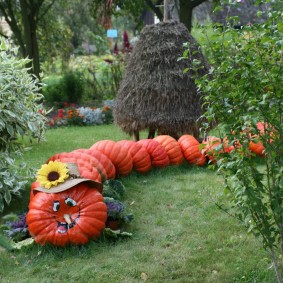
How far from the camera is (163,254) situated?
4.07 m

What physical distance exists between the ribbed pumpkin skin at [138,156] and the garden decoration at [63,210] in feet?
7.01

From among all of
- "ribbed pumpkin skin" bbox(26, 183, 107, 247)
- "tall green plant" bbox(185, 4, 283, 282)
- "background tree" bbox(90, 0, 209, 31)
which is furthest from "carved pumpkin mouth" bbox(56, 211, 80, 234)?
"background tree" bbox(90, 0, 209, 31)

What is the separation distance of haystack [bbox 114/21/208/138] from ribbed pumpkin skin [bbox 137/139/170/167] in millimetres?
802

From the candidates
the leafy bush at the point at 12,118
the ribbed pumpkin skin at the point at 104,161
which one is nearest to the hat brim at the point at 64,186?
the leafy bush at the point at 12,118

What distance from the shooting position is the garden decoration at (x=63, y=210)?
14.0 ft

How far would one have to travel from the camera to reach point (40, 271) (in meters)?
3.90

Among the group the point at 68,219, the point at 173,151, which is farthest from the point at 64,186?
the point at 173,151

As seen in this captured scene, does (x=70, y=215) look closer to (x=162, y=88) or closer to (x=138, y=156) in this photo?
(x=138, y=156)

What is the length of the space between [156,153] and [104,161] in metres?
1.15

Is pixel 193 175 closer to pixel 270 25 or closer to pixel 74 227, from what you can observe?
pixel 74 227

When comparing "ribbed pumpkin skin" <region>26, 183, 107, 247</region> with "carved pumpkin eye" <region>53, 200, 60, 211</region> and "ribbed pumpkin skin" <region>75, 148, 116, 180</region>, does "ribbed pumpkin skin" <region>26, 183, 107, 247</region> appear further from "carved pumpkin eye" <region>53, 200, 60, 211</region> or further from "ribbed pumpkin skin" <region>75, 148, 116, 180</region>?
"ribbed pumpkin skin" <region>75, 148, 116, 180</region>

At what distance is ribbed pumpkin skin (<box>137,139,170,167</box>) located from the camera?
6.88 m

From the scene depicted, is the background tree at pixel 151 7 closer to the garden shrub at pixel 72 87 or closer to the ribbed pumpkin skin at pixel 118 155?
the garden shrub at pixel 72 87

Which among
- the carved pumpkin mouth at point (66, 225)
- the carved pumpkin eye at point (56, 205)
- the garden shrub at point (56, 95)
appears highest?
the carved pumpkin eye at point (56, 205)
